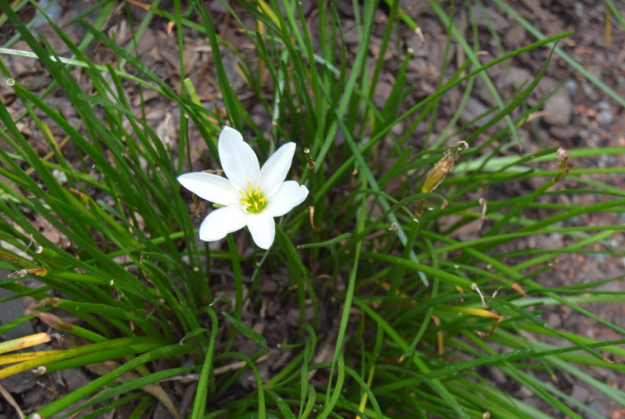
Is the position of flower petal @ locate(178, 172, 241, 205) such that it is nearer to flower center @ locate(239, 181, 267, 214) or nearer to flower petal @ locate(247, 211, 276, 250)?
flower center @ locate(239, 181, 267, 214)

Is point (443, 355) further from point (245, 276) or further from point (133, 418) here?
point (133, 418)

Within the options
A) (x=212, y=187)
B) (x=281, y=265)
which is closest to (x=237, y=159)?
(x=212, y=187)

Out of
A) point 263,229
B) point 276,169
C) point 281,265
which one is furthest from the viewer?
point 281,265

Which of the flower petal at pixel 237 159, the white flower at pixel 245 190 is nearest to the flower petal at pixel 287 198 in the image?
the white flower at pixel 245 190

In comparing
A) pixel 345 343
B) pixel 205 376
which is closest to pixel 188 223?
pixel 205 376

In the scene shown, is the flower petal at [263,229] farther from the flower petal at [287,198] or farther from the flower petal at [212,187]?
the flower petal at [212,187]

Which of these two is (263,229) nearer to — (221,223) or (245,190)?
(221,223)
